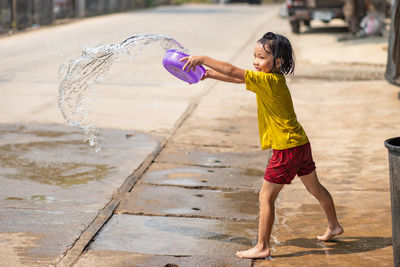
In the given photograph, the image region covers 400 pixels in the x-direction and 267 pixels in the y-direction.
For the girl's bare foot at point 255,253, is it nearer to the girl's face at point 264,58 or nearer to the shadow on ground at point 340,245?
the shadow on ground at point 340,245

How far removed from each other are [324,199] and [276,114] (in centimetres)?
76

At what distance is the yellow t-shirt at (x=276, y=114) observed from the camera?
4.74 m

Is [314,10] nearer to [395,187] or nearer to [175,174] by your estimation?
[175,174]

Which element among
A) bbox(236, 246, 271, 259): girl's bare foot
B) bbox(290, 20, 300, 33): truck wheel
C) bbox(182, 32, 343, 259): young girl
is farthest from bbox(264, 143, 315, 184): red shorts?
bbox(290, 20, 300, 33): truck wheel

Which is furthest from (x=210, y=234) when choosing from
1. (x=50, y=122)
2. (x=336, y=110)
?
(x=336, y=110)

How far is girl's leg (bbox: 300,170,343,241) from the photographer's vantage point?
5098 millimetres

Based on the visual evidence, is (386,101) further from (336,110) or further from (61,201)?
(61,201)

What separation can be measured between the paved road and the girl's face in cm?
128

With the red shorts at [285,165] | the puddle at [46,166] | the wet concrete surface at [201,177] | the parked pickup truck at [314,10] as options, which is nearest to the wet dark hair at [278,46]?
the red shorts at [285,165]

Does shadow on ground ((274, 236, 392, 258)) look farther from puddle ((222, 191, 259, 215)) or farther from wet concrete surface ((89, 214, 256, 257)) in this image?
puddle ((222, 191, 259, 215))

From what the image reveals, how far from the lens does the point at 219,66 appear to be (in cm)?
463

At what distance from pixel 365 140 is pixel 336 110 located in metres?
2.09

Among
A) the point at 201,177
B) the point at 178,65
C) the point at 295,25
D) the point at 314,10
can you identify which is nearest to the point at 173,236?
the point at 178,65

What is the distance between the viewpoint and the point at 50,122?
9.48m
